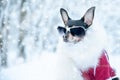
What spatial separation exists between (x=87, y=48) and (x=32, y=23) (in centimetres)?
55

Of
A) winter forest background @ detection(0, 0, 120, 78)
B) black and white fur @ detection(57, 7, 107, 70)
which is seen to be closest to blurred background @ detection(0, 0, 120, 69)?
winter forest background @ detection(0, 0, 120, 78)

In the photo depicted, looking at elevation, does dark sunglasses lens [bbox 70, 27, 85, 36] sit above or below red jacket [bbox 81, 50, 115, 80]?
above

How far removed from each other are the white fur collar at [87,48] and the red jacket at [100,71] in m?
0.01

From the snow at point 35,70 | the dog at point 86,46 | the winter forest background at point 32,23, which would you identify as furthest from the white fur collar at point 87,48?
the winter forest background at point 32,23

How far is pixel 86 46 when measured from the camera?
1199 millimetres

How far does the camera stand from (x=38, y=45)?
5.60 ft

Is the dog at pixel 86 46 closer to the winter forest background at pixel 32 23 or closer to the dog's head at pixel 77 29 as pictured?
the dog's head at pixel 77 29

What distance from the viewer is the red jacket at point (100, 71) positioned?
1.20 m

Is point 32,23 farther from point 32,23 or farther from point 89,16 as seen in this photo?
point 89,16

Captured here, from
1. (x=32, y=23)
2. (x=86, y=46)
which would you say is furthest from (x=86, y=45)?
(x=32, y=23)

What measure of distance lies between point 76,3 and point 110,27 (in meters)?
0.16

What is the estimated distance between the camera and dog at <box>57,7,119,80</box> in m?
1.19

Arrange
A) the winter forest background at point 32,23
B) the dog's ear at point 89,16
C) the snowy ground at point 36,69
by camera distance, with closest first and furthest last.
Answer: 1. the dog's ear at point 89,16
2. the snowy ground at point 36,69
3. the winter forest background at point 32,23

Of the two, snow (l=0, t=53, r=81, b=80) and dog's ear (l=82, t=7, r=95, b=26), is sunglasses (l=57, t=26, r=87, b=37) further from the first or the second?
snow (l=0, t=53, r=81, b=80)
